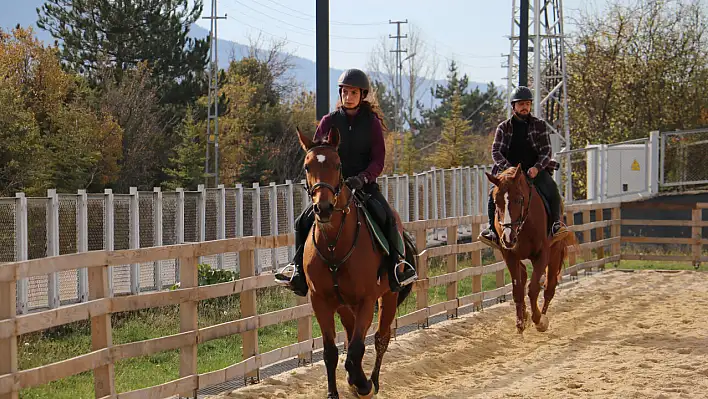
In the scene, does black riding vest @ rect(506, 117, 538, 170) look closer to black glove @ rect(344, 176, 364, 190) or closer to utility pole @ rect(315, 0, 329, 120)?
utility pole @ rect(315, 0, 329, 120)

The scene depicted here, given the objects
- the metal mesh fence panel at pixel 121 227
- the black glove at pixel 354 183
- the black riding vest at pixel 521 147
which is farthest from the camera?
the metal mesh fence panel at pixel 121 227

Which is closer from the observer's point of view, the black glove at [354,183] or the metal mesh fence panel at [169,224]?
the black glove at [354,183]

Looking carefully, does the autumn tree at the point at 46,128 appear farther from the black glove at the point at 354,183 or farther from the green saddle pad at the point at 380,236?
the black glove at the point at 354,183

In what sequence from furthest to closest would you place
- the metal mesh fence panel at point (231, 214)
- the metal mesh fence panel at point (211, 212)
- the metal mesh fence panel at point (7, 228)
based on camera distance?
the metal mesh fence panel at point (231, 214), the metal mesh fence panel at point (211, 212), the metal mesh fence panel at point (7, 228)

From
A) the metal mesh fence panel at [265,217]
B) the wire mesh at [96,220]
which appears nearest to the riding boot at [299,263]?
the wire mesh at [96,220]

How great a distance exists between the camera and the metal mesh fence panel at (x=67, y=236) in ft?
45.9

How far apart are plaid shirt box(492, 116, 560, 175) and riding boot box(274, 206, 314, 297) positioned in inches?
182

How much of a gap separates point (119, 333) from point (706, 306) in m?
8.18

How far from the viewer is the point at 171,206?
1641 cm

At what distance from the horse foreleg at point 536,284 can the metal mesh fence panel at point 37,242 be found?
6185mm

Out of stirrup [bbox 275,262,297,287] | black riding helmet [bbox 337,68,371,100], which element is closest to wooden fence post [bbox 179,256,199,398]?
stirrup [bbox 275,262,297,287]

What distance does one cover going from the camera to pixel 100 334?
7109 mm

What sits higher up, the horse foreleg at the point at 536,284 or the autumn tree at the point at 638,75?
the autumn tree at the point at 638,75

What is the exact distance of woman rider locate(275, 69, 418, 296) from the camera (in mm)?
8359
